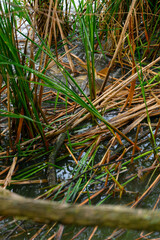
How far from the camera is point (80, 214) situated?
0.74 feet

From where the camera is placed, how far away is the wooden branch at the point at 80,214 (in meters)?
0.22

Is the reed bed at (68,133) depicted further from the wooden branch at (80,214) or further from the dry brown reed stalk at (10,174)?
the wooden branch at (80,214)

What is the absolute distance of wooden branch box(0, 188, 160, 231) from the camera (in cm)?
22

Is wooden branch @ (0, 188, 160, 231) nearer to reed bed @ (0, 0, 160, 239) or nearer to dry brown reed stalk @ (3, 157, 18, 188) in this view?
reed bed @ (0, 0, 160, 239)

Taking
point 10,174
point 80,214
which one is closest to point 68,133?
point 10,174

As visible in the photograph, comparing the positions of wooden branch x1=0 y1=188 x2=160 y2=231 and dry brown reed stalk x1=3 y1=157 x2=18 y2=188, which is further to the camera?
dry brown reed stalk x1=3 y1=157 x2=18 y2=188

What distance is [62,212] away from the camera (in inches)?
9.1

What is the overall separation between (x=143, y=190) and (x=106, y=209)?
103cm

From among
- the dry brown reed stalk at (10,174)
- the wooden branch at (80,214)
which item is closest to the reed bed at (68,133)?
the dry brown reed stalk at (10,174)

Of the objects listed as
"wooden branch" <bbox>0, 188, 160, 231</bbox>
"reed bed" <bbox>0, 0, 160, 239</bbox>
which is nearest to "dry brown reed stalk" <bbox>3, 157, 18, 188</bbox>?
"reed bed" <bbox>0, 0, 160, 239</bbox>

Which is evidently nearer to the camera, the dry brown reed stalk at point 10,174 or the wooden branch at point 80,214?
the wooden branch at point 80,214

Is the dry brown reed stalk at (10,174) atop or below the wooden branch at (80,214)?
below

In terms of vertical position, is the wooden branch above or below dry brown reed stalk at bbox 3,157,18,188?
above

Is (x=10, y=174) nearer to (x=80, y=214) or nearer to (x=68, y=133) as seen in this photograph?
(x=68, y=133)
